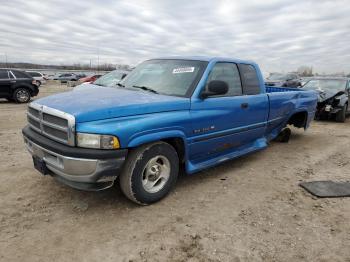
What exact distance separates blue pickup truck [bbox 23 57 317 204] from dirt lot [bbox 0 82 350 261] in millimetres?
371

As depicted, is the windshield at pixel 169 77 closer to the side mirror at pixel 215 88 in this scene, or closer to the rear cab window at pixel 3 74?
the side mirror at pixel 215 88

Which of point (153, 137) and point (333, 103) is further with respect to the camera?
point (333, 103)

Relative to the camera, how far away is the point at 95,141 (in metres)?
3.15

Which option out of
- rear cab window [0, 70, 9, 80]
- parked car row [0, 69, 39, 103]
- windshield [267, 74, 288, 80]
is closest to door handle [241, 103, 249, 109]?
parked car row [0, 69, 39, 103]

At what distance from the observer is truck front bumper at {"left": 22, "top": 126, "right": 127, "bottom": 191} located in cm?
314

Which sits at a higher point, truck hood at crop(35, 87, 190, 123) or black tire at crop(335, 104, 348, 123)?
truck hood at crop(35, 87, 190, 123)

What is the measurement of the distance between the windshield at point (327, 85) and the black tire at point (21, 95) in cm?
1247

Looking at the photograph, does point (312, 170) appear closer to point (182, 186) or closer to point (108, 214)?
point (182, 186)

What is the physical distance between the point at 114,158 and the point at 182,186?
5.04 ft

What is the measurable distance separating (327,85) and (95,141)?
36.3ft

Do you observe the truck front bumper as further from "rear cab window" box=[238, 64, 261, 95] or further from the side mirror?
"rear cab window" box=[238, 64, 261, 95]

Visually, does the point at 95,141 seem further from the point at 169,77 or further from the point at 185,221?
the point at 169,77

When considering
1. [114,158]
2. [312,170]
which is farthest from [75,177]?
[312,170]

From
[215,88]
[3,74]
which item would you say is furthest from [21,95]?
[215,88]
